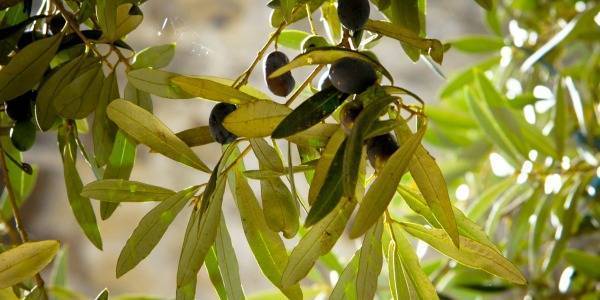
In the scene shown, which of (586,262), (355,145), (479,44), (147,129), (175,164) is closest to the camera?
(355,145)

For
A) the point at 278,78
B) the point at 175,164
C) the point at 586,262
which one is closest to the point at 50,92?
the point at 278,78

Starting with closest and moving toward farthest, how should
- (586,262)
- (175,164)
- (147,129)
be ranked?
1. (147,129)
2. (586,262)
3. (175,164)

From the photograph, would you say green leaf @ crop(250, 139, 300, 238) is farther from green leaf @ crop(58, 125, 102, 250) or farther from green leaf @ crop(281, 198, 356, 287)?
green leaf @ crop(58, 125, 102, 250)

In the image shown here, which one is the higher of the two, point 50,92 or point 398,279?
point 50,92

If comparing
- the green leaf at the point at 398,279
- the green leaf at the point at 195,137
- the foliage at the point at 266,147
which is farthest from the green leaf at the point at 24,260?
the green leaf at the point at 398,279

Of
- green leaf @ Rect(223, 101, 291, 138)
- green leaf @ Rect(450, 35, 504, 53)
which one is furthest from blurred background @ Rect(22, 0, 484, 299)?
green leaf @ Rect(223, 101, 291, 138)

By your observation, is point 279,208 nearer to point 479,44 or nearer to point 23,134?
point 23,134

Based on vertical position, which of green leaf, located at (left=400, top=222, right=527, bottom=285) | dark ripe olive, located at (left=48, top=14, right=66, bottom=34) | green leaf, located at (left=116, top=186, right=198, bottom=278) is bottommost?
green leaf, located at (left=400, top=222, right=527, bottom=285)
